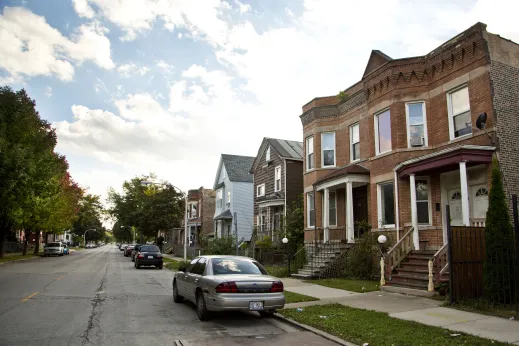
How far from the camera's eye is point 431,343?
682 cm

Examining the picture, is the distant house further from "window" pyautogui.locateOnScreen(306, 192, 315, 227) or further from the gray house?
"window" pyautogui.locateOnScreen(306, 192, 315, 227)

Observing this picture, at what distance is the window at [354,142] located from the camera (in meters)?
20.6

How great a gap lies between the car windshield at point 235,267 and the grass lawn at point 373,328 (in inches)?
48.9

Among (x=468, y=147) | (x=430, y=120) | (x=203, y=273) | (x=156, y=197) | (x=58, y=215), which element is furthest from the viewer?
(x=156, y=197)

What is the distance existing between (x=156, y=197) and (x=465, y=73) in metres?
42.8

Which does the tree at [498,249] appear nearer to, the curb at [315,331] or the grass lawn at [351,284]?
the grass lawn at [351,284]

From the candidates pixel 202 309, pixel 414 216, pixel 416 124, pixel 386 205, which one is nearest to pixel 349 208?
pixel 386 205

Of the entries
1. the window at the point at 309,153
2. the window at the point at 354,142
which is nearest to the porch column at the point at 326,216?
the window at the point at 354,142

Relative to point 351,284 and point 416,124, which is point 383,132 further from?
point 351,284

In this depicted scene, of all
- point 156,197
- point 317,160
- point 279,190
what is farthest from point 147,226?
point 317,160

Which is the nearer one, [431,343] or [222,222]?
[431,343]

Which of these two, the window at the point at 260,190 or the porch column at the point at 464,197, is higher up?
the window at the point at 260,190

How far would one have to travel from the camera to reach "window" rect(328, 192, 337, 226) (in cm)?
2177

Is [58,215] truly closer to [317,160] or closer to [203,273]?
[317,160]
